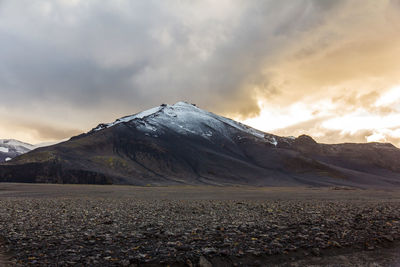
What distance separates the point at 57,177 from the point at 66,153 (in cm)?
3334

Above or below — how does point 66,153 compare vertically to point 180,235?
above

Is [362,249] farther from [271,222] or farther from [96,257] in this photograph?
[96,257]

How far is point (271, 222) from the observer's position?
19.4 meters

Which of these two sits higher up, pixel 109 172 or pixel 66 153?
pixel 66 153

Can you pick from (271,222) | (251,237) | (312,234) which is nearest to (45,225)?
(251,237)

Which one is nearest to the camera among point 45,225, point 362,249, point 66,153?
point 362,249

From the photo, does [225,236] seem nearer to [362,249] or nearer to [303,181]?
[362,249]

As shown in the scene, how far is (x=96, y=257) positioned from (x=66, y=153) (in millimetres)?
178897

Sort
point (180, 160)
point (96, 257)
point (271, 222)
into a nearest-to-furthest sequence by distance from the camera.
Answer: point (96, 257), point (271, 222), point (180, 160)

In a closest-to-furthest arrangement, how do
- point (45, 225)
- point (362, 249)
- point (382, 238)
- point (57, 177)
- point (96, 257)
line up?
point (96, 257)
point (362, 249)
point (382, 238)
point (45, 225)
point (57, 177)

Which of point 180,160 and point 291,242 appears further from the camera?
point 180,160

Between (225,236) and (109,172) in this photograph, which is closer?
(225,236)

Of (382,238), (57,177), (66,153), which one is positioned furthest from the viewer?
(66,153)

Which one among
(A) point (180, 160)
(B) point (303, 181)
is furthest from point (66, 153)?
(B) point (303, 181)
